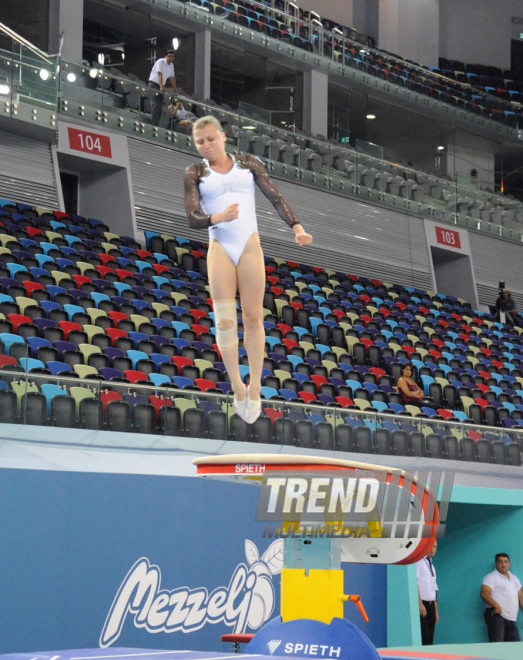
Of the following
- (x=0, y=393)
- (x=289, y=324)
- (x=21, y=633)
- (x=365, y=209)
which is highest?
(x=365, y=209)

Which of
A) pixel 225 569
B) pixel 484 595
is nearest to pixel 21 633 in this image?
pixel 225 569

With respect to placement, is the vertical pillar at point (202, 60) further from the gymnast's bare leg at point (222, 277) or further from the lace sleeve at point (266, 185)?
the gymnast's bare leg at point (222, 277)

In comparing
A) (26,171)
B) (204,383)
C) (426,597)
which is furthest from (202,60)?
(426,597)

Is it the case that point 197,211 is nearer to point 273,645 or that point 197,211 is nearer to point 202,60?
point 273,645

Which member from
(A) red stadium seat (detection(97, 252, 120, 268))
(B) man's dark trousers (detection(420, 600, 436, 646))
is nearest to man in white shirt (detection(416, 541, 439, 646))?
(B) man's dark trousers (detection(420, 600, 436, 646))

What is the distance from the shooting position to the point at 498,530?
10.1 m

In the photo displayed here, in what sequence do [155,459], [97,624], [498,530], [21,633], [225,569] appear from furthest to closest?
[498,530] < [155,459] < [225,569] < [97,624] < [21,633]

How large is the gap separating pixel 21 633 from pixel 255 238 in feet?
9.73

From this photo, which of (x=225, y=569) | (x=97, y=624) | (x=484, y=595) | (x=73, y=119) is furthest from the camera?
(x=73, y=119)

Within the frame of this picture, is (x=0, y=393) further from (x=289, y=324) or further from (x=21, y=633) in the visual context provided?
(x=289, y=324)

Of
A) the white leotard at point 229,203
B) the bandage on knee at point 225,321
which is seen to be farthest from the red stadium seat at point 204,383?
the white leotard at point 229,203

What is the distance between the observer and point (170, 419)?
8.48 metres

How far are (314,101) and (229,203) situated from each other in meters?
18.9

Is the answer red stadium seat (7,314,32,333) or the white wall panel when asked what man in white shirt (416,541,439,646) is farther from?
the white wall panel
